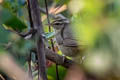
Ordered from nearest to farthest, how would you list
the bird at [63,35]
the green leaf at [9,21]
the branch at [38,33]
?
the green leaf at [9,21] < the branch at [38,33] < the bird at [63,35]

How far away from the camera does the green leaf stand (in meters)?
0.58

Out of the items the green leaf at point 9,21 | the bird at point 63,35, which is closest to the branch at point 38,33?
the green leaf at point 9,21

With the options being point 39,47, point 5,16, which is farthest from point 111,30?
point 39,47

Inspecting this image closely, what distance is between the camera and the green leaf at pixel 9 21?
1.92ft

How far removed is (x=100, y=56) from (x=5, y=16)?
34 centimetres

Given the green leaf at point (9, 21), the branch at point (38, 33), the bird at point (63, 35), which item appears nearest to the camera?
the green leaf at point (9, 21)

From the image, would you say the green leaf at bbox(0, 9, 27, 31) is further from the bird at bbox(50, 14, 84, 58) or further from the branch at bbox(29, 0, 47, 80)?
the bird at bbox(50, 14, 84, 58)

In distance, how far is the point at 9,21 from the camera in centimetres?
63

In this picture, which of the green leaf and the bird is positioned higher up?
the green leaf

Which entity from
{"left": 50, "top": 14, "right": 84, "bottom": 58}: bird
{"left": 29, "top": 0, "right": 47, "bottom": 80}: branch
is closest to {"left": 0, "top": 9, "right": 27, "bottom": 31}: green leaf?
{"left": 29, "top": 0, "right": 47, "bottom": 80}: branch

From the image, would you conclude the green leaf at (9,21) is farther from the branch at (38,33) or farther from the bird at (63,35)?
the bird at (63,35)

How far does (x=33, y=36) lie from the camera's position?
0.81m

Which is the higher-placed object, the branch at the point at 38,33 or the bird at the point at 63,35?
the branch at the point at 38,33

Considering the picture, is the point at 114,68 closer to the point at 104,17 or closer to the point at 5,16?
the point at 104,17
